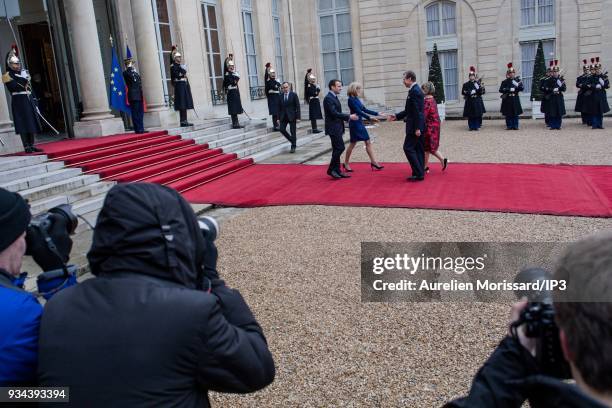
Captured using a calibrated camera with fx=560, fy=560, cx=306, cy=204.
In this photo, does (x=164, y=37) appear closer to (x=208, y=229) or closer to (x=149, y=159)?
(x=149, y=159)

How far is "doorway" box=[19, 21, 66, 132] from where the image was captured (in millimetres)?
13477

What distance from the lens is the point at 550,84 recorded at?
580 inches

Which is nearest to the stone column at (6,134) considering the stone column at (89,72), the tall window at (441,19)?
the stone column at (89,72)

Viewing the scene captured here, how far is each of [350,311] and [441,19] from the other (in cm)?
1830

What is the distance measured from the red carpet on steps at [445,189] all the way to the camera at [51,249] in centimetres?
571

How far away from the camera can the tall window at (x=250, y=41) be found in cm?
1738

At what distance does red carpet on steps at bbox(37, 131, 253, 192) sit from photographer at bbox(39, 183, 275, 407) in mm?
7554

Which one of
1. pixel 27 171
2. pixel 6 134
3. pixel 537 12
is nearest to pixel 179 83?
pixel 6 134

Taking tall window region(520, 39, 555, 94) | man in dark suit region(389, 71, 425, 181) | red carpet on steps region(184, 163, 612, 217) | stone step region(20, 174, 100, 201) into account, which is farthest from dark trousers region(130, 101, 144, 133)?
tall window region(520, 39, 555, 94)

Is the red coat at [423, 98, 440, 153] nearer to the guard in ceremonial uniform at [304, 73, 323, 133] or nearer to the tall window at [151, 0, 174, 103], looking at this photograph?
the guard in ceremonial uniform at [304, 73, 323, 133]

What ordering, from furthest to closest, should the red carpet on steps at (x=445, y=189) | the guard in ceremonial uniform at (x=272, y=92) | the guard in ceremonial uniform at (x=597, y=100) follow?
the guard in ceremonial uniform at (x=272, y=92), the guard in ceremonial uniform at (x=597, y=100), the red carpet on steps at (x=445, y=189)

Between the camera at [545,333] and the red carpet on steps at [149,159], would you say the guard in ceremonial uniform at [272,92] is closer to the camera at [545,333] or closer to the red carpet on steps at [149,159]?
the red carpet on steps at [149,159]

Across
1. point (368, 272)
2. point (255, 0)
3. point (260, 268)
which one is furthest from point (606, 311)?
point (255, 0)

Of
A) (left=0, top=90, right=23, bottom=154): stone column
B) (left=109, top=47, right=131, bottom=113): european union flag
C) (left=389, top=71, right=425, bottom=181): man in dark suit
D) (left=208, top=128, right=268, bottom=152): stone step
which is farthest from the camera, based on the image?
(left=208, top=128, right=268, bottom=152): stone step
